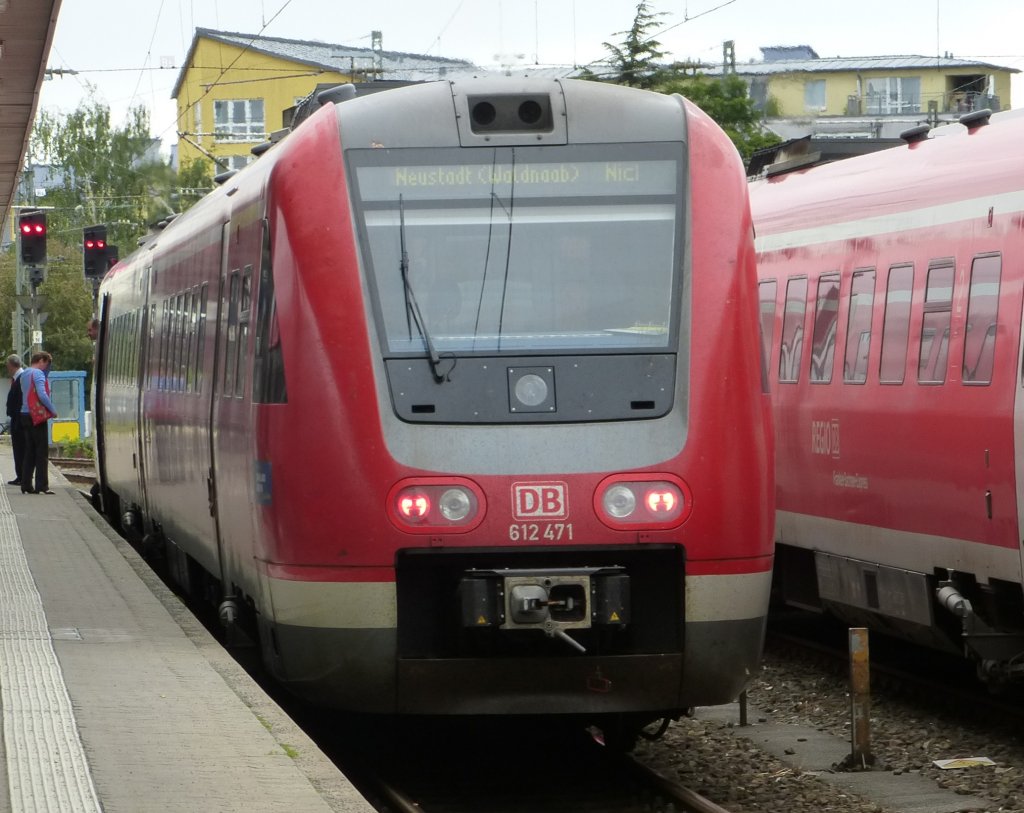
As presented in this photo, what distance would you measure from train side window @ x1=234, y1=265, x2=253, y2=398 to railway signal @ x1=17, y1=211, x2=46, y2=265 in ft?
63.7

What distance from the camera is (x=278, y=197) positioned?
8.38m

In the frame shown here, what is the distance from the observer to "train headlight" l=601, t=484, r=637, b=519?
790cm

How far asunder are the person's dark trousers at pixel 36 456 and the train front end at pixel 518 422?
16.1m

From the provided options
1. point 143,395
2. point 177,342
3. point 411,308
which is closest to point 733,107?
point 143,395

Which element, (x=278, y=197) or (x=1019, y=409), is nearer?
(x=278, y=197)

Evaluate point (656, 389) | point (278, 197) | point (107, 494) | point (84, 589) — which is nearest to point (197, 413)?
point (84, 589)

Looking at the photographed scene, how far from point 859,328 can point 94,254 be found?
66.4ft

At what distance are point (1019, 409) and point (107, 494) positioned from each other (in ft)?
53.1

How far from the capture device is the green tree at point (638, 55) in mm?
41219

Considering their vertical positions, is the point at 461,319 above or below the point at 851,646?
above

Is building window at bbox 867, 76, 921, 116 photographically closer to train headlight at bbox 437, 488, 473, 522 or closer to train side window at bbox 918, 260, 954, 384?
train side window at bbox 918, 260, 954, 384

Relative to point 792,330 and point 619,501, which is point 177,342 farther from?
point 619,501

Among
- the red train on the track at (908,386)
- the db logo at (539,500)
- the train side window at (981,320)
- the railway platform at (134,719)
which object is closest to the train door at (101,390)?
the railway platform at (134,719)

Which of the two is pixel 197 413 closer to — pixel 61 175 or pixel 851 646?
pixel 851 646
